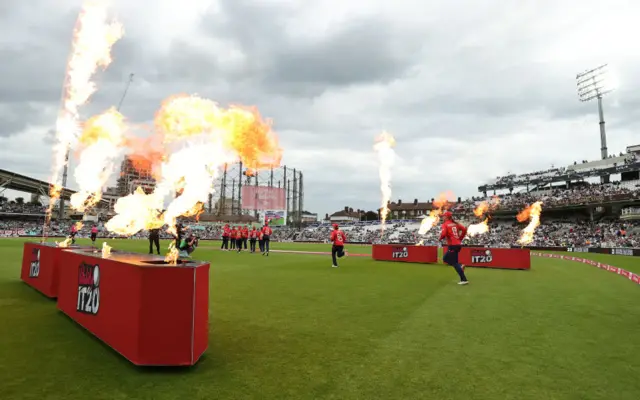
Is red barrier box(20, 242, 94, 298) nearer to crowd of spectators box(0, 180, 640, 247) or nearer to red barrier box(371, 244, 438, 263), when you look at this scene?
red barrier box(371, 244, 438, 263)

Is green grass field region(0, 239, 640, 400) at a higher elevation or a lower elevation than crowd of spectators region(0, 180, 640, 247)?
lower

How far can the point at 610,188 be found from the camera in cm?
4666

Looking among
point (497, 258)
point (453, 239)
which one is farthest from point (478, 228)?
point (453, 239)

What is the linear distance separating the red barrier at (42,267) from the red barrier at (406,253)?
51.0ft

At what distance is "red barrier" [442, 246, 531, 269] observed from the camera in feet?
54.7

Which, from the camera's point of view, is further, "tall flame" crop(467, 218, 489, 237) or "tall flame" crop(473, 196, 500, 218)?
"tall flame" crop(473, 196, 500, 218)

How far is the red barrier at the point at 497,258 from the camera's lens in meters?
16.7

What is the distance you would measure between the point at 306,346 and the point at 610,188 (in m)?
56.7

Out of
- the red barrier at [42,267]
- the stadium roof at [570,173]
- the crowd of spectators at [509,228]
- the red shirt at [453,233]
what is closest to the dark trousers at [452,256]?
the red shirt at [453,233]

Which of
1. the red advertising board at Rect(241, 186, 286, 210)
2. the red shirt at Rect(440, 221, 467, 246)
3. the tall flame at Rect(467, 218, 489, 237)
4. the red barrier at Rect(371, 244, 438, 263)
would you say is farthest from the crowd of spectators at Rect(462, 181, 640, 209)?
the red shirt at Rect(440, 221, 467, 246)

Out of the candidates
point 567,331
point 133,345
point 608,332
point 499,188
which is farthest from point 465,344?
point 499,188

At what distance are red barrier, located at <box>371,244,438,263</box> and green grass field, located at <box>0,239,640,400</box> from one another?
1013 centimetres

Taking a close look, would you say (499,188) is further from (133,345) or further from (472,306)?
(133,345)

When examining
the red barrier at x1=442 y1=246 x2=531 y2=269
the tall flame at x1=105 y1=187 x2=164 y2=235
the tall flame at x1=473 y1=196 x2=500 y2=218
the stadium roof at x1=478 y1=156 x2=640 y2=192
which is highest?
the stadium roof at x1=478 y1=156 x2=640 y2=192
